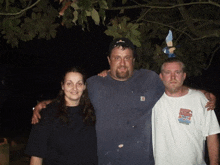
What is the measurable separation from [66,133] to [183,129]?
1457 mm

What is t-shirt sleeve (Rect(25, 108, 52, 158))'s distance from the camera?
7.61ft

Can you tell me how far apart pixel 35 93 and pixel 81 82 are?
4266 centimetres

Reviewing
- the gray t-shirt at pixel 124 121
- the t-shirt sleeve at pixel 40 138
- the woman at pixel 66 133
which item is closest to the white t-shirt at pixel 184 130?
the gray t-shirt at pixel 124 121

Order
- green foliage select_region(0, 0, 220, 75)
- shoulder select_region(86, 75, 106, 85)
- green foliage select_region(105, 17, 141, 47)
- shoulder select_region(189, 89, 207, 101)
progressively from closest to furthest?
green foliage select_region(0, 0, 220, 75) < shoulder select_region(189, 89, 207, 101) < green foliage select_region(105, 17, 141, 47) < shoulder select_region(86, 75, 106, 85)

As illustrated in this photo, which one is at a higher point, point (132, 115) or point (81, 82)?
point (81, 82)

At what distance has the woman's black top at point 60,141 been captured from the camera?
7.71ft

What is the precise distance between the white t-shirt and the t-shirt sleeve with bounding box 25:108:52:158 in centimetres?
140

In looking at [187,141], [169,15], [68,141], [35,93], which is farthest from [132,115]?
[35,93]

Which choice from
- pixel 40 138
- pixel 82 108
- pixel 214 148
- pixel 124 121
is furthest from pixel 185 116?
pixel 40 138

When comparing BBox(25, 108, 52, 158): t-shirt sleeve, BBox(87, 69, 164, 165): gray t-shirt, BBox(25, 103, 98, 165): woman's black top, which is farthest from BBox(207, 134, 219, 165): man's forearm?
BBox(25, 108, 52, 158): t-shirt sleeve

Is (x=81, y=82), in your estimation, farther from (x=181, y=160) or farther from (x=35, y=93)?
(x=35, y=93)

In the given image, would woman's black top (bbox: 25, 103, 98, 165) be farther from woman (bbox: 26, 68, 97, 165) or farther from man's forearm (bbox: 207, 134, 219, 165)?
man's forearm (bbox: 207, 134, 219, 165)

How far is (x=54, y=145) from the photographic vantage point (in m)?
2.41

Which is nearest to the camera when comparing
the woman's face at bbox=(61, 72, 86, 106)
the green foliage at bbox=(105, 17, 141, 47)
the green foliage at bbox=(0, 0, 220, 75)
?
the green foliage at bbox=(0, 0, 220, 75)
